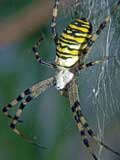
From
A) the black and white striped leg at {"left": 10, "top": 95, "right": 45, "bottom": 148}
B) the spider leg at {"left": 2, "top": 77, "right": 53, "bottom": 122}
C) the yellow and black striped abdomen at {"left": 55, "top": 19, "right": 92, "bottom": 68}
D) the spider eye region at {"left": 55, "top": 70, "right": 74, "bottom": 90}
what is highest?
the yellow and black striped abdomen at {"left": 55, "top": 19, "right": 92, "bottom": 68}

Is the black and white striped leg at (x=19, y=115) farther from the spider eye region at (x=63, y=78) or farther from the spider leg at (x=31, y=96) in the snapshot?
the spider eye region at (x=63, y=78)

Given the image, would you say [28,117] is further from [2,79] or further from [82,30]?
[82,30]

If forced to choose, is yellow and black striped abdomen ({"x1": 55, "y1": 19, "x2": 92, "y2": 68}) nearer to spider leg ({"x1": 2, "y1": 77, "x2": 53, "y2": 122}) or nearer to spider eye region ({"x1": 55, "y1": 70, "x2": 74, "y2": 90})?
spider eye region ({"x1": 55, "y1": 70, "x2": 74, "y2": 90})

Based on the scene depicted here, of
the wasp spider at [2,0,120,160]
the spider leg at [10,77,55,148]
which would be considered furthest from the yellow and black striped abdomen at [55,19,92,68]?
the spider leg at [10,77,55,148]

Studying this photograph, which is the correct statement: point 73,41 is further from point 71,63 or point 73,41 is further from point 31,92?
point 31,92

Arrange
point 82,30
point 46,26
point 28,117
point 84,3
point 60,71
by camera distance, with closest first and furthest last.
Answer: point 82,30, point 84,3, point 60,71, point 46,26, point 28,117

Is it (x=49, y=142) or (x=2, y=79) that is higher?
(x=2, y=79)

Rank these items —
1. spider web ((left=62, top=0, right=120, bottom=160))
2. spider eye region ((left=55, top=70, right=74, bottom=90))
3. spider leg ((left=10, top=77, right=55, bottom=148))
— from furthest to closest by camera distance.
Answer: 1. spider leg ((left=10, top=77, right=55, bottom=148))
2. spider eye region ((left=55, top=70, right=74, bottom=90))
3. spider web ((left=62, top=0, right=120, bottom=160))

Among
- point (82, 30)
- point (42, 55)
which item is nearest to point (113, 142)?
point (42, 55)

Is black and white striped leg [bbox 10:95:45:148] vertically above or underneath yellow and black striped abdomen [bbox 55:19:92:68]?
underneath
